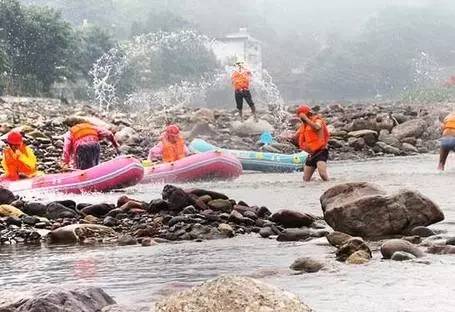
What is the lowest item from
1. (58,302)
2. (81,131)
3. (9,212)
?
(9,212)

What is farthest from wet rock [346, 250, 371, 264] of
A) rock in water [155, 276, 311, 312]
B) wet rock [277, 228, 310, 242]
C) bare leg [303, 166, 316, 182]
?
bare leg [303, 166, 316, 182]

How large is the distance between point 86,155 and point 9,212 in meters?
4.63

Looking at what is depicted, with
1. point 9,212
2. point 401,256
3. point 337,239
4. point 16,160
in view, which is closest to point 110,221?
point 9,212

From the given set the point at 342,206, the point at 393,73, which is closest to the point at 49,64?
the point at 342,206

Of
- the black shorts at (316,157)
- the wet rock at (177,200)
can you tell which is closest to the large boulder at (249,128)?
the black shorts at (316,157)

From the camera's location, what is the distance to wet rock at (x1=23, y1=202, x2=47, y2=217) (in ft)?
26.0

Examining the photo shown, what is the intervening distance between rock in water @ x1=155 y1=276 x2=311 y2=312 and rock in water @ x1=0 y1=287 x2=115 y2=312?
629 mm

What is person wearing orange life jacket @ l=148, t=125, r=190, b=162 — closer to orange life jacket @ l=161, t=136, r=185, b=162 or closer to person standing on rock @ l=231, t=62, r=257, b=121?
orange life jacket @ l=161, t=136, r=185, b=162

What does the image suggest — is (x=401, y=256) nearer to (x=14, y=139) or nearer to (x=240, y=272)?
(x=240, y=272)

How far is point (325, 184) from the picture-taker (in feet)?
38.7

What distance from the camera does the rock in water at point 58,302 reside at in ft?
10.8

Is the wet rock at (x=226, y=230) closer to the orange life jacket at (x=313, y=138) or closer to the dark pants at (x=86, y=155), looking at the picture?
the orange life jacket at (x=313, y=138)

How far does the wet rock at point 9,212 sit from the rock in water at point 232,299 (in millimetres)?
5034

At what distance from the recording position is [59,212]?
310 inches
